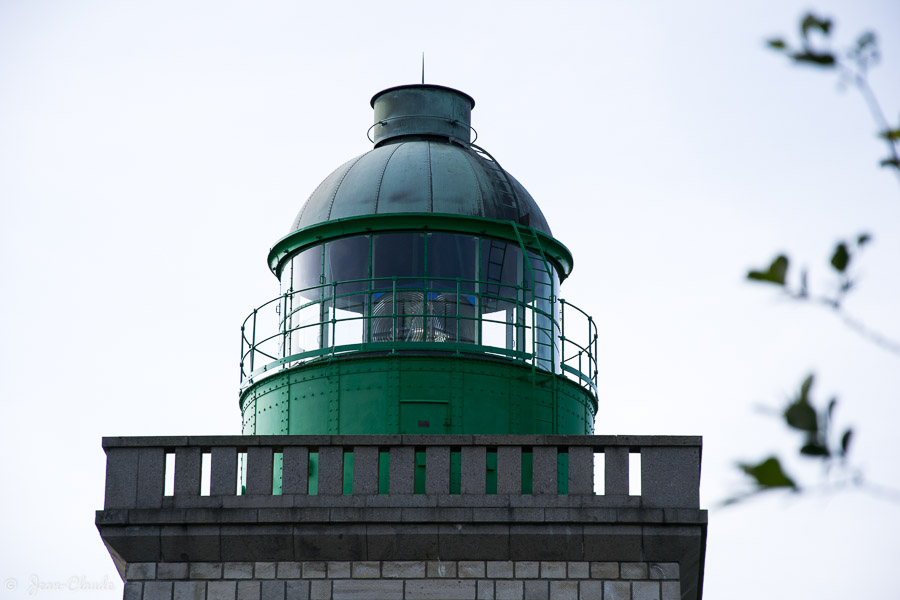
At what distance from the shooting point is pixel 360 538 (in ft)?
37.9

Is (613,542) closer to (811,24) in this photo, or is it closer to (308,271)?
(308,271)

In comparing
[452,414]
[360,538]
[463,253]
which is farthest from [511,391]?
[360,538]

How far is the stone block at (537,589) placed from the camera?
1147 cm

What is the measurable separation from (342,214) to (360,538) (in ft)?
12.9

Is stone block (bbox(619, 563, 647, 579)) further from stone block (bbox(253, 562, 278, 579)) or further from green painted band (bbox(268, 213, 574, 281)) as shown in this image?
green painted band (bbox(268, 213, 574, 281))

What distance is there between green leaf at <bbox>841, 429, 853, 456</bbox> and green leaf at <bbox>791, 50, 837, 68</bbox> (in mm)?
813

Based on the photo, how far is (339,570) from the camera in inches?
456

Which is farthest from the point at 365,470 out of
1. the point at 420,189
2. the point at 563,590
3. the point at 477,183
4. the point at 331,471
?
the point at 477,183

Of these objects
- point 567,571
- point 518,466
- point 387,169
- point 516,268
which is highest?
point 387,169

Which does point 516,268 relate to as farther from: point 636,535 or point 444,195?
point 636,535

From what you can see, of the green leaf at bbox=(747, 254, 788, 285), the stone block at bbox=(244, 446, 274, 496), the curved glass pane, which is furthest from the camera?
the curved glass pane

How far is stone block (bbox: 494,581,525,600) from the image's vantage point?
11.5 metres

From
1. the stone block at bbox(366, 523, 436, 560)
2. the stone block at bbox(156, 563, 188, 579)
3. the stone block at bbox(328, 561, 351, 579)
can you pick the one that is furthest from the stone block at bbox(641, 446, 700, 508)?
the stone block at bbox(156, 563, 188, 579)

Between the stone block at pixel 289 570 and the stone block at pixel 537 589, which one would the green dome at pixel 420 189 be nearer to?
the stone block at pixel 289 570
